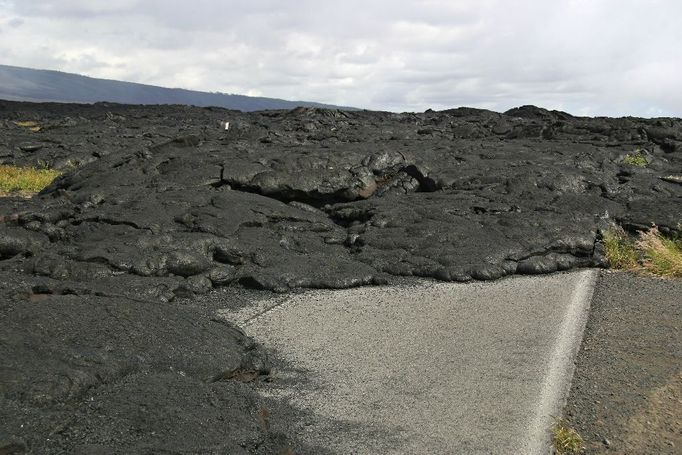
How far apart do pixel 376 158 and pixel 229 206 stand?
17.4ft

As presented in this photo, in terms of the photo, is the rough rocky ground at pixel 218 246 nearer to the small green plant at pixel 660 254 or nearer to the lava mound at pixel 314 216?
the lava mound at pixel 314 216

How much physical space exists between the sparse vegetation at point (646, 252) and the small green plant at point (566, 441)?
249 inches

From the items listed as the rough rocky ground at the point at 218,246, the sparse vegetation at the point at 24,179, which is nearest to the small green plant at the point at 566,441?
the rough rocky ground at the point at 218,246

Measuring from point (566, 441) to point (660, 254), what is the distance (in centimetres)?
689

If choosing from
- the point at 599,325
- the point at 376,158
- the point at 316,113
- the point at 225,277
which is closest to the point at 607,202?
the point at 376,158

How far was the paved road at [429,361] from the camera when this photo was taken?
5.27m

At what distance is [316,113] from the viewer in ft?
162

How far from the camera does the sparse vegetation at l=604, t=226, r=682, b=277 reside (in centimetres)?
1073

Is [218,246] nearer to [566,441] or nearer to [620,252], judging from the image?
[620,252]

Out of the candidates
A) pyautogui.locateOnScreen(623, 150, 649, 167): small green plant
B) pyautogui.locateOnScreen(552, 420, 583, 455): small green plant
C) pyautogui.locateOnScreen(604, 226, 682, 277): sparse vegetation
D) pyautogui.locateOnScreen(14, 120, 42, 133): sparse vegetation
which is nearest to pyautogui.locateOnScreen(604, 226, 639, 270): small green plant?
pyautogui.locateOnScreen(604, 226, 682, 277): sparse vegetation

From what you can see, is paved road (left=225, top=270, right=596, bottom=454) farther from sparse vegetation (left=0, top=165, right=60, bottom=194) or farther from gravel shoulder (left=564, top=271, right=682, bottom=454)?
sparse vegetation (left=0, top=165, right=60, bottom=194)

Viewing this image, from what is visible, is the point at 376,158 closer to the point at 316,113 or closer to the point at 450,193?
the point at 450,193

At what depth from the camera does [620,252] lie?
11.6 m

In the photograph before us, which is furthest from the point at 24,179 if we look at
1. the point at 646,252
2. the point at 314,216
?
the point at 646,252
